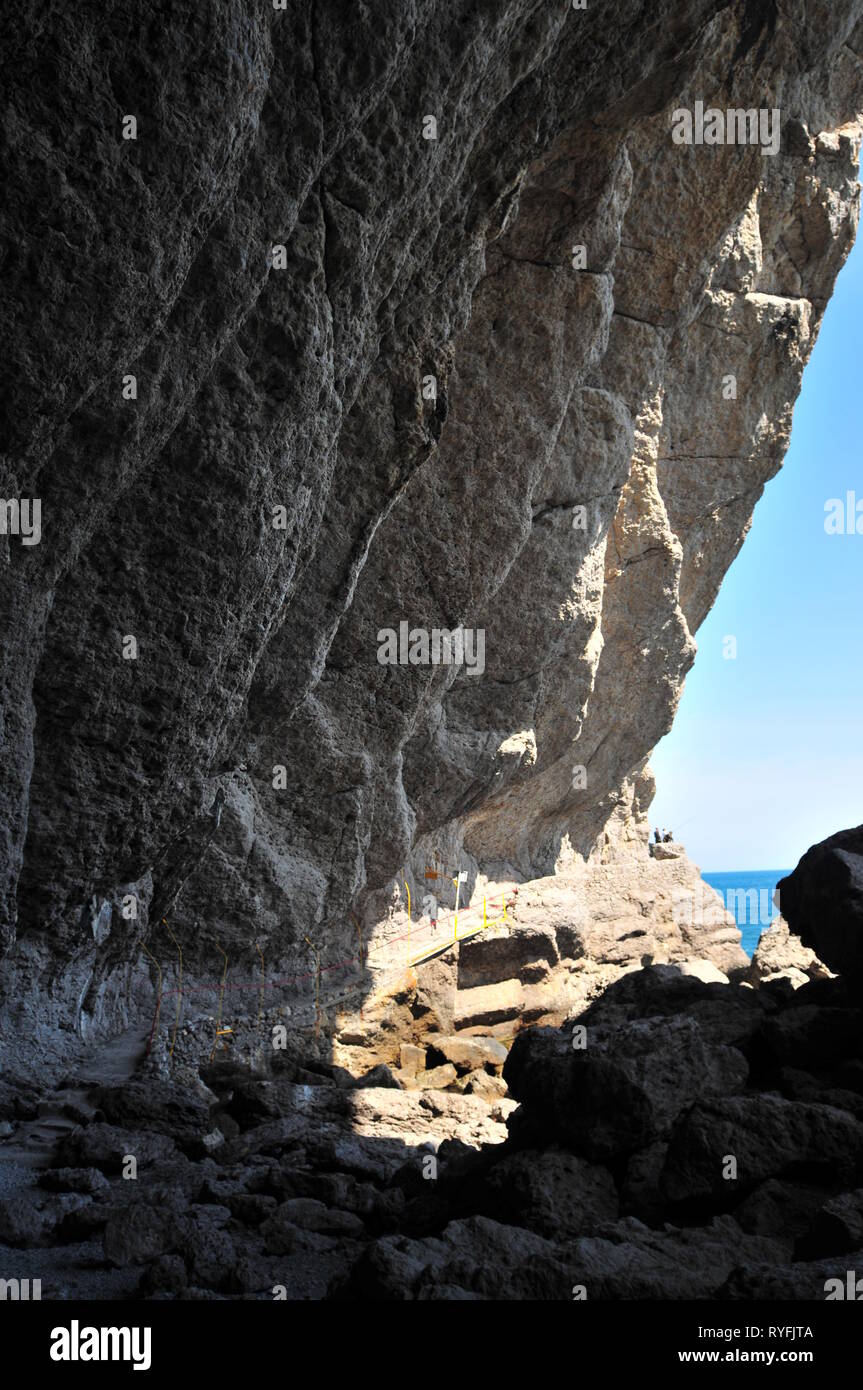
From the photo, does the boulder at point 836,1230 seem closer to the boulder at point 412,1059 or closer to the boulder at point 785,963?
the boulder at point 412,1059

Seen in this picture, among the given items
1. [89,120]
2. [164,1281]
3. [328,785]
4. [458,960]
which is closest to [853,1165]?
[164,1281]

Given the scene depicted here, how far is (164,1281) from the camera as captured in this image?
4285 millimetres

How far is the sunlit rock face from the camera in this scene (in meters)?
4.74

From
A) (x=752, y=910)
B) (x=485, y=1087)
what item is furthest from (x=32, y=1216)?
(x=752, y=910)

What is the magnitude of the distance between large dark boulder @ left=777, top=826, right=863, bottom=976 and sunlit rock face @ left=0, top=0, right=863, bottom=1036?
4185 millimetres

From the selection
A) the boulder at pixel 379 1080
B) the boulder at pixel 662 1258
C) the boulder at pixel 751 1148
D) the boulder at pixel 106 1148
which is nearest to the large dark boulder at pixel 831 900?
the boulder at pixel 751 1148

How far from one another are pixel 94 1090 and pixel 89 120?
5.27 m

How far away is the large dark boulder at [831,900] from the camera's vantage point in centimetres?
849

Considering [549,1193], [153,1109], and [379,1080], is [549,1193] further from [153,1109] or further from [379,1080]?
[379,1080]

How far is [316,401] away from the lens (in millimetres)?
6707

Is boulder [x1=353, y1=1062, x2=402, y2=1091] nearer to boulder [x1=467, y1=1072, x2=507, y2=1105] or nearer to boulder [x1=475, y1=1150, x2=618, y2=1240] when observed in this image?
boulder [x1=467, y1=1072, x2=507, y2=1105]

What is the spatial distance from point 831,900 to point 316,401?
17.6 feet

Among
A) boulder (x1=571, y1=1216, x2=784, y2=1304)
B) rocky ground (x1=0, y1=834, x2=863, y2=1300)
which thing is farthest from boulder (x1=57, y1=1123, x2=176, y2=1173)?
boulder (x1=571, y1=1216, x2=784, y2=1304)

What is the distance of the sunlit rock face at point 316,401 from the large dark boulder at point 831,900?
418 centimetres
